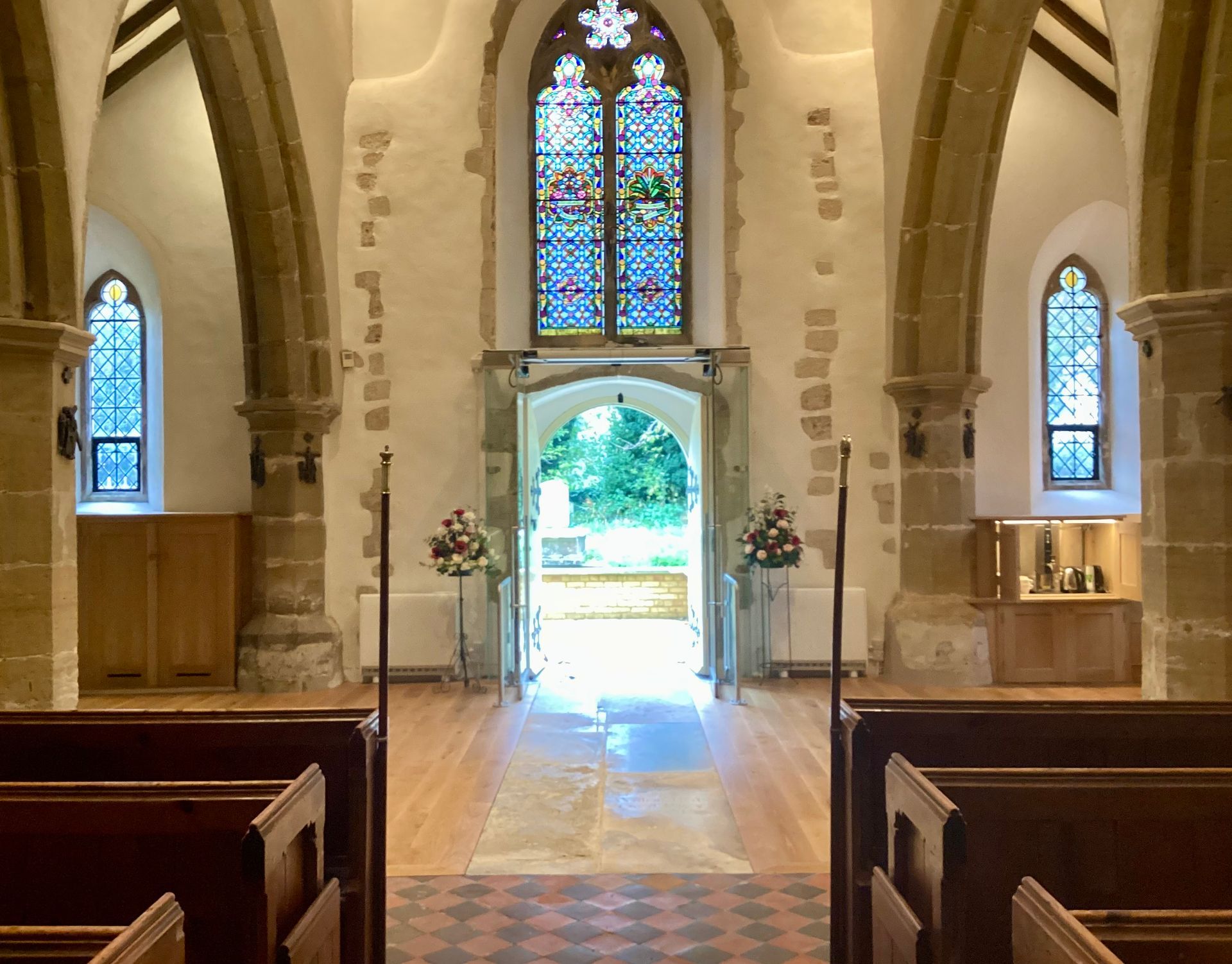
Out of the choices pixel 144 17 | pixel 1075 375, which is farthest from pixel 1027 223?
pixel 144 17

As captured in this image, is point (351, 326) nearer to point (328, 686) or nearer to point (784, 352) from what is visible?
point (328, 686)

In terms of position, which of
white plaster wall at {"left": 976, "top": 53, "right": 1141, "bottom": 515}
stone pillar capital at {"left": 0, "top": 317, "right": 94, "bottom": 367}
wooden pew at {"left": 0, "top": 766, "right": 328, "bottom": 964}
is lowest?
wooden pew at {"left": 0, "top": 766, "right": 328, "bottom": 964}

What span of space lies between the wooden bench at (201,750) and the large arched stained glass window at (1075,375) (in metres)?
7.27

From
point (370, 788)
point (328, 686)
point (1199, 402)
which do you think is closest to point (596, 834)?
point (370, 788)

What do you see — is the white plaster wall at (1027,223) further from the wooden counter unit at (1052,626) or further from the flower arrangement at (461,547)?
the flower arrangement at (461,547)

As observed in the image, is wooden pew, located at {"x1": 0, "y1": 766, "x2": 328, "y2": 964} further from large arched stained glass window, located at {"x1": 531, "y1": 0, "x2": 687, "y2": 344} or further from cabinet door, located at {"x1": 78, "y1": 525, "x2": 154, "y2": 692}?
large arched stained glass window, located at {"x1": 531, "y1": 0, "x2": 687, "y2": 344}

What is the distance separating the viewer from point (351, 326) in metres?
7.93

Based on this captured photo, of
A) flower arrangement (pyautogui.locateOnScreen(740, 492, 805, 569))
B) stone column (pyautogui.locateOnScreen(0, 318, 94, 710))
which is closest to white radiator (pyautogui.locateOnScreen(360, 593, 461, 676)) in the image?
flower arrangement (pyautogui.locateOnScreen(740, 492, 805, 569))

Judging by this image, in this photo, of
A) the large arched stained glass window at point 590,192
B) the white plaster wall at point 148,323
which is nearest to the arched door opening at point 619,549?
the large arched stained glass window at point 590,192

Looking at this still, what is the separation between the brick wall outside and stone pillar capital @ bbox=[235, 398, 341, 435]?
203 inches

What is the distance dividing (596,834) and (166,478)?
208 inches

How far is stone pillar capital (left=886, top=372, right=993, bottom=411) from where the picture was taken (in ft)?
23.9

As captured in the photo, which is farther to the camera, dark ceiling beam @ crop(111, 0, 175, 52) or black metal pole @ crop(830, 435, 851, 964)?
dark ceiling beam @ crop(111, 0, 175, 52)

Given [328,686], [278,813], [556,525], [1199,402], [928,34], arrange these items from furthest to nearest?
[556,525] < [328,686] < [928,34] < [1199,402] < [278,813]
